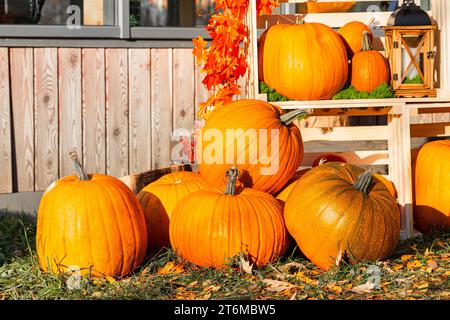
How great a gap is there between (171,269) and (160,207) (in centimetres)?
48

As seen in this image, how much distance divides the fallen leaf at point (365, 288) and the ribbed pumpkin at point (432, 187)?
1435 mm

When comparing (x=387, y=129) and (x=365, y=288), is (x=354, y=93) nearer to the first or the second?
(x=387, y=129)

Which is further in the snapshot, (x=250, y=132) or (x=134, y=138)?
(x=134, y=138)

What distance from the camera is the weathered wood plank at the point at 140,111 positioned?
238 inches

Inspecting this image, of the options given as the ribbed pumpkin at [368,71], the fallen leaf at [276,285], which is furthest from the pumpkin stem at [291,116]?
the fallen leaf at [276,285]

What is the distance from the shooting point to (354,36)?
5137 millimetres

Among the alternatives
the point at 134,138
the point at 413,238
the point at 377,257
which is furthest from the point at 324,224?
the point at 134,138

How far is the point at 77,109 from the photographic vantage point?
19.4 feet

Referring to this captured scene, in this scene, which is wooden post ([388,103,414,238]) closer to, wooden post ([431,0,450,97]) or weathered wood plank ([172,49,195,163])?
wooden post ([431,0,450,97])

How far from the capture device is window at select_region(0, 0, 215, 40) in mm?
5832

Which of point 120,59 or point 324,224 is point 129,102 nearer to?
point 120,59

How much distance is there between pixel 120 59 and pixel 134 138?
2.05 ft

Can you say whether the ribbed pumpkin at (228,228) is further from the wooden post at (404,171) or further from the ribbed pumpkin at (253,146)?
the wooden post at (404,171)

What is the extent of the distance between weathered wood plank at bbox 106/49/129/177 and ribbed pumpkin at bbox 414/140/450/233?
7.51 feet
